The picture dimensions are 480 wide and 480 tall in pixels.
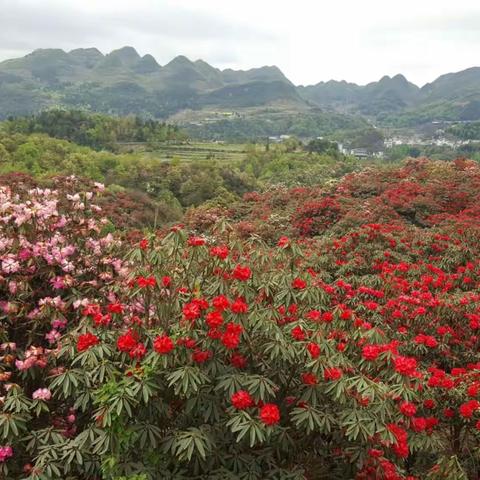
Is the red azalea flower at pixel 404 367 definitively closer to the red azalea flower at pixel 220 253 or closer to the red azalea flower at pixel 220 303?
the red azalea flower at pixel 220 303

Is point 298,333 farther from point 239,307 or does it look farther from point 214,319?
point 214,319

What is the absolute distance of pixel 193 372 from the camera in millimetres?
3334

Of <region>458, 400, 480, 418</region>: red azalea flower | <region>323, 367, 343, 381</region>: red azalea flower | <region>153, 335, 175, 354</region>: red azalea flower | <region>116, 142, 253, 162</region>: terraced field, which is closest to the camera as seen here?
<region>153, 335, 175, 354</region>: red azalea flower

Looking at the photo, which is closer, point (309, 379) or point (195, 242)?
point (309, 379)

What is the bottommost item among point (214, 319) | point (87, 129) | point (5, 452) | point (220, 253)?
point (87, 129)

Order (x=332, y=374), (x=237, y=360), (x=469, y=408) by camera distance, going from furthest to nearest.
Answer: (x=469, y=408) → (x=237, y=360) → (x=332, y=374)

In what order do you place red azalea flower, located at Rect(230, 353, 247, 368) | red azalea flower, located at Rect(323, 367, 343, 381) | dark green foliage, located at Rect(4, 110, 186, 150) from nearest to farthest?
1. red azalea flower, located at Rect(323, 367, 343, 381)
2. red azalea flower, located at Rect(230, 353, 247, 368)
3. dark green foliage, located at Rect(4, 110, 186, 150)

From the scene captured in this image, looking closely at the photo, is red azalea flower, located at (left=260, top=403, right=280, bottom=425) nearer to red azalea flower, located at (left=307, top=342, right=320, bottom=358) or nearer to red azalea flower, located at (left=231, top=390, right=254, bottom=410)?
red azalea flower, located at (left=231, top=390, right=254, bottom=410)

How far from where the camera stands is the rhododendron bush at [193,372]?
11.1ft

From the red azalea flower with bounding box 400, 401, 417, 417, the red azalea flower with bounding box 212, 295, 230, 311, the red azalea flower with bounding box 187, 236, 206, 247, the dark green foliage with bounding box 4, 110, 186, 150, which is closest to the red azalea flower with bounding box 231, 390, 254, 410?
the red azalea flower with bounding box 212, 295, 230, 311

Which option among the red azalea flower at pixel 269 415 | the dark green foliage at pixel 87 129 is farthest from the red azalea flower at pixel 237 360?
the dark green foliage at pixel 87 129

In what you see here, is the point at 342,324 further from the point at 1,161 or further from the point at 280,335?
the point at 1,161

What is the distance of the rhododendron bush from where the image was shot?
3398 millimetres

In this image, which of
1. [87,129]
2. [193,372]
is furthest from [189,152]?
[193,372]
